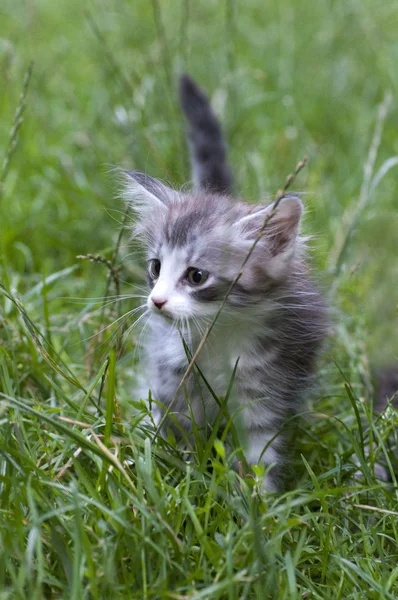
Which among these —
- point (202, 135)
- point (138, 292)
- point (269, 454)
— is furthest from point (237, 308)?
point (202, 135)

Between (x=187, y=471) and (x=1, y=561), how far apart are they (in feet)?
1.90

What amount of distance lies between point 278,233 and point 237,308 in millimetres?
283

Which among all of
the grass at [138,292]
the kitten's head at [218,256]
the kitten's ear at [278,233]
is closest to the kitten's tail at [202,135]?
the grass at [138,292]

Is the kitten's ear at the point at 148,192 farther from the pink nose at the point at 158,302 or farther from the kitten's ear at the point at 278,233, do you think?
the pink nose at the point at 158,302

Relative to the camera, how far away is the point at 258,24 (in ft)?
21.7

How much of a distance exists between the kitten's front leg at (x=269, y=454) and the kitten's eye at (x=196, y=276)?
541mm

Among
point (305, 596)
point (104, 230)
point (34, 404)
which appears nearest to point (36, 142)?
point (104, 230)

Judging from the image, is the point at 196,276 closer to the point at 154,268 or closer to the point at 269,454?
the point at 154,268

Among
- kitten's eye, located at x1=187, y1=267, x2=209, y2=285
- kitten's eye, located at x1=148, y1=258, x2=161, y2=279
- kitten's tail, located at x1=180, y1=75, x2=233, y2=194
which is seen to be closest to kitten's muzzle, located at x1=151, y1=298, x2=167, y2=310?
kitten's eye, located at x1=187, y1=267, x2=209, y2=285

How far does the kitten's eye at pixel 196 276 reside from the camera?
91.4 inches

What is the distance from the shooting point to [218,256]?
7.66ft

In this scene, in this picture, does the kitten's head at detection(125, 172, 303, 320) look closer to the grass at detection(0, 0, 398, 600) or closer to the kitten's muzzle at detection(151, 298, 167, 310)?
the kitten's muzzle at detection(151, 298, 167, 310)

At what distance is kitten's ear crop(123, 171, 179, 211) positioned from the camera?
8.58ft

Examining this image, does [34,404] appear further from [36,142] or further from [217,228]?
[36,142]
